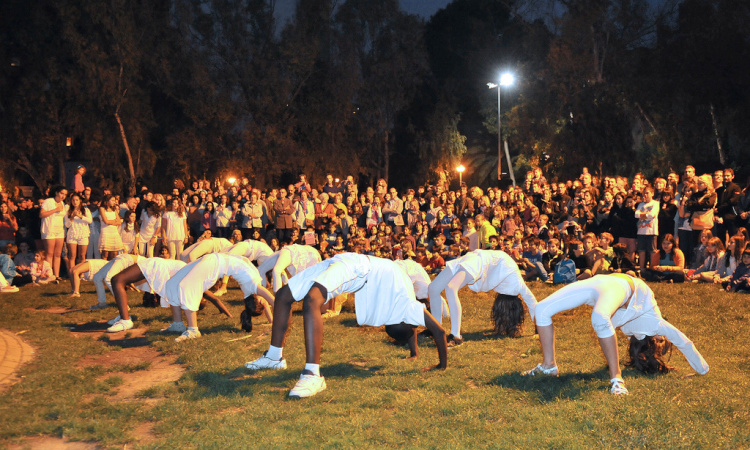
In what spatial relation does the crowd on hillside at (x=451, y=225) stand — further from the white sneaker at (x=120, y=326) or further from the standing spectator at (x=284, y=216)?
the white sneaker at (x=120, y=326)

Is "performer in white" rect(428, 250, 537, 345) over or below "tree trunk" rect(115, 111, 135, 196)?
below

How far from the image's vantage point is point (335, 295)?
650 centimetres

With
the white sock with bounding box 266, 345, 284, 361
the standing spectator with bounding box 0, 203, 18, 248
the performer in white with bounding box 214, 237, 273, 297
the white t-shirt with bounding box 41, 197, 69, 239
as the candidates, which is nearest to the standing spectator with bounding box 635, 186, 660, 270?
the performer in white with bounding box 214, 237, 273, 297

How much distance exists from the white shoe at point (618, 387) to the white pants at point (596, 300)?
1.37 feet

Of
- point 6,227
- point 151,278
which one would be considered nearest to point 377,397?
point 151,278

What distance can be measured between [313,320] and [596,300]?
2.71 m

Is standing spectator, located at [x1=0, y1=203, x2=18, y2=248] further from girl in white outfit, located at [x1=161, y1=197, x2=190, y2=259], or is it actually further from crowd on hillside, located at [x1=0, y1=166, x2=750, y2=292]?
girl in white outfit, located at [x1=161, y1=197, x2=190, y2=259]

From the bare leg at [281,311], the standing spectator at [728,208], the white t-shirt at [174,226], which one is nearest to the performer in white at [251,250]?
the white t-shirt at [174,226]

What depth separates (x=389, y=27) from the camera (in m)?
39.2

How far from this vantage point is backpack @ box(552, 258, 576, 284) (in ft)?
45.0

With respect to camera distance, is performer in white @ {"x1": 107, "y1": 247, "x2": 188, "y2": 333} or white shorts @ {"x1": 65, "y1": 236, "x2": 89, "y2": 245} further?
white shorts @ {"x1": 65, "y1": 236, "x2": 89, "y2": 245}

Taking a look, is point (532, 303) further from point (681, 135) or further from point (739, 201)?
point (681, 135)

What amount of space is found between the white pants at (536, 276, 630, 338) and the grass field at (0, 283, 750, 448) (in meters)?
0.62

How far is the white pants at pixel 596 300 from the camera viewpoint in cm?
630
